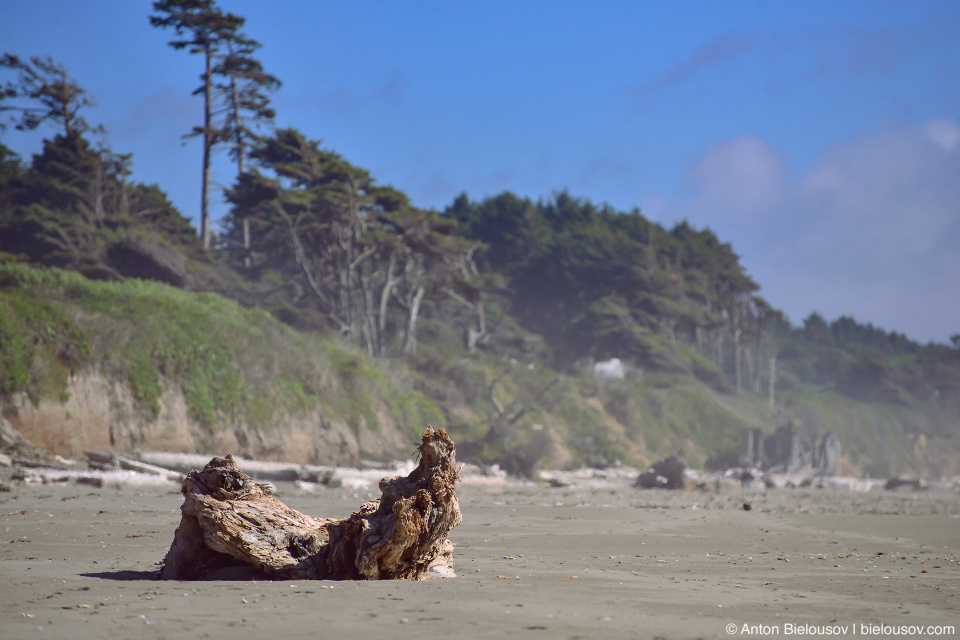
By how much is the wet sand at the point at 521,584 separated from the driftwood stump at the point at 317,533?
292mm

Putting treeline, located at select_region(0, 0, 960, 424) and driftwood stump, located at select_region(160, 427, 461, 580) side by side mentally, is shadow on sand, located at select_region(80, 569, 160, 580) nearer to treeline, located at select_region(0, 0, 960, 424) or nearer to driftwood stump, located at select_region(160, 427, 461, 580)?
driftwood stump, located at select_region(160, 427, 461, 580)

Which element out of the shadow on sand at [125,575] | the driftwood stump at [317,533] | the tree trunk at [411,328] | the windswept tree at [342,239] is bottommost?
the shadow on sand at [125,575]

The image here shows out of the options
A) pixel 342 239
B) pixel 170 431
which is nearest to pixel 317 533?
pixel 170 431

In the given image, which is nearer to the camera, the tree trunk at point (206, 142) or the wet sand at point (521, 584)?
the wet sand at point (521, 584)

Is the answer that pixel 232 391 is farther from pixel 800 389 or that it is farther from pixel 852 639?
pixel 800 389

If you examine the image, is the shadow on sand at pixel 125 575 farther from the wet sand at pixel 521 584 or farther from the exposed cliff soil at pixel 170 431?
the exposed cliff soil at pixel 170 431

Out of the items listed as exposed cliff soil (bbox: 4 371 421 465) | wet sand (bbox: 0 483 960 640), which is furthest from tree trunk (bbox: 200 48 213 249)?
wet sand (bbox: 0 483 960 640)

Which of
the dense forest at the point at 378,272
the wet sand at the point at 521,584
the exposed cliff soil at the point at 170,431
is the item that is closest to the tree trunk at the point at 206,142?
the dense forest at the point at 378,272

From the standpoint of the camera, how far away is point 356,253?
31.5 metres

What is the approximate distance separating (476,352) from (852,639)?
1203 inches

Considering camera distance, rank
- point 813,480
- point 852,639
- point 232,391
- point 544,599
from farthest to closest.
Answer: point 813,480, point 232,391, point 544,599, point 852,639

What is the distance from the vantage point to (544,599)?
4953 millimetres

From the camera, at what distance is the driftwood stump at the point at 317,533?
557 cm

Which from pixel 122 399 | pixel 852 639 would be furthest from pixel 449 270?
pixel 852 639
